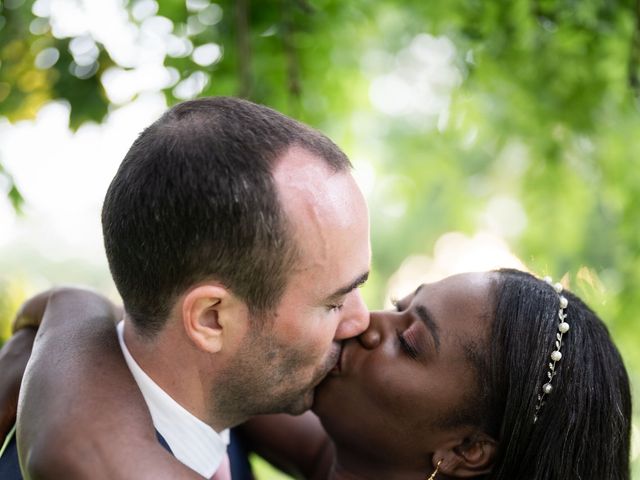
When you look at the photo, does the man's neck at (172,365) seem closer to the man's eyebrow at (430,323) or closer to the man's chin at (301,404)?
the man's chin at (301,404)

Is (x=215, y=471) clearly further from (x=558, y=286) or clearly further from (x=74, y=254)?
(x=74, y=254)

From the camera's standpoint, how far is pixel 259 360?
235cm

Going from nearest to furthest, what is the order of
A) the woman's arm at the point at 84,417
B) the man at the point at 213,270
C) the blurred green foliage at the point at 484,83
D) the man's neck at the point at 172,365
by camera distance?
the woman's arm at the point at 84,417, the man at the point at 213,270, the man's neck at the point at 172,365, the blurred green foliage at the point at 484,83

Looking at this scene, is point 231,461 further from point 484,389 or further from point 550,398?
point 550,398

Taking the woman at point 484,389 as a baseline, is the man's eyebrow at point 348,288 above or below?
above

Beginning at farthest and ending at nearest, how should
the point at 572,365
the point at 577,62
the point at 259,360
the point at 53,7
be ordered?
the point at 577,62
the point at 53,7
the point at 572,365
the point at 259,360

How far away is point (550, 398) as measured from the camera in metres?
2.48

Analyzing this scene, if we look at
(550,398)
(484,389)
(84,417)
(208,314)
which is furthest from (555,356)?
(84,417)

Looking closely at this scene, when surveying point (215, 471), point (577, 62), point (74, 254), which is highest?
point (577, 62)

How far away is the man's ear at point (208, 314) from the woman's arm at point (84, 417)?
0.20m

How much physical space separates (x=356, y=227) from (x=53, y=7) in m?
2.07

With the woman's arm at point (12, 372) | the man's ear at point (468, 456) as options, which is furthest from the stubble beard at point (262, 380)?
the woman's arm at point (12, 372)

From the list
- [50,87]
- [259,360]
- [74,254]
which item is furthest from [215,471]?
[74,254]

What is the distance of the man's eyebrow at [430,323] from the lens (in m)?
2.56
